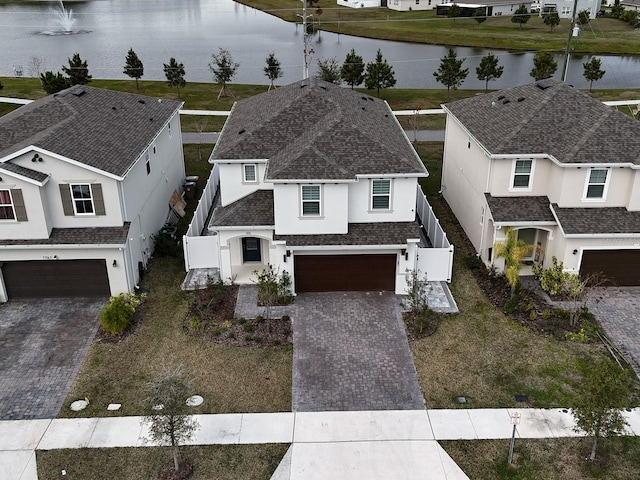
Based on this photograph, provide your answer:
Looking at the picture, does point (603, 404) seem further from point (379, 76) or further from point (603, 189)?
point (379, 76)

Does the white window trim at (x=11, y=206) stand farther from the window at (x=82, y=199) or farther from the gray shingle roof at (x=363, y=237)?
the gray shingle roof at (x=363, y=237)

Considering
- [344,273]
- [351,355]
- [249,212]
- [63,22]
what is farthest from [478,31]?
[351,355]

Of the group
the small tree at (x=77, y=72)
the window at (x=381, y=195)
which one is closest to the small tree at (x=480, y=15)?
the small tree at (x=77, y=72)

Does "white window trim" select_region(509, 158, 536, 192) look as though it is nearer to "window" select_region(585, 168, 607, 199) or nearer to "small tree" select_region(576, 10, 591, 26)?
"window" select_region(585, 168, 607, 199)

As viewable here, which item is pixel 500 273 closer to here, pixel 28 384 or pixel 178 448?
pixel 178 448

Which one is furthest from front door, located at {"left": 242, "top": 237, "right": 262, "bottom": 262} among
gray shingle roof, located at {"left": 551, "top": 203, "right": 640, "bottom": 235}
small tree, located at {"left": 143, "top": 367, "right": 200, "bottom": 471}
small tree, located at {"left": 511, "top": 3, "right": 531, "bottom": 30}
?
small tree, located at {"left": 511, "top": 3, "right": 531, "bottom": 30}
